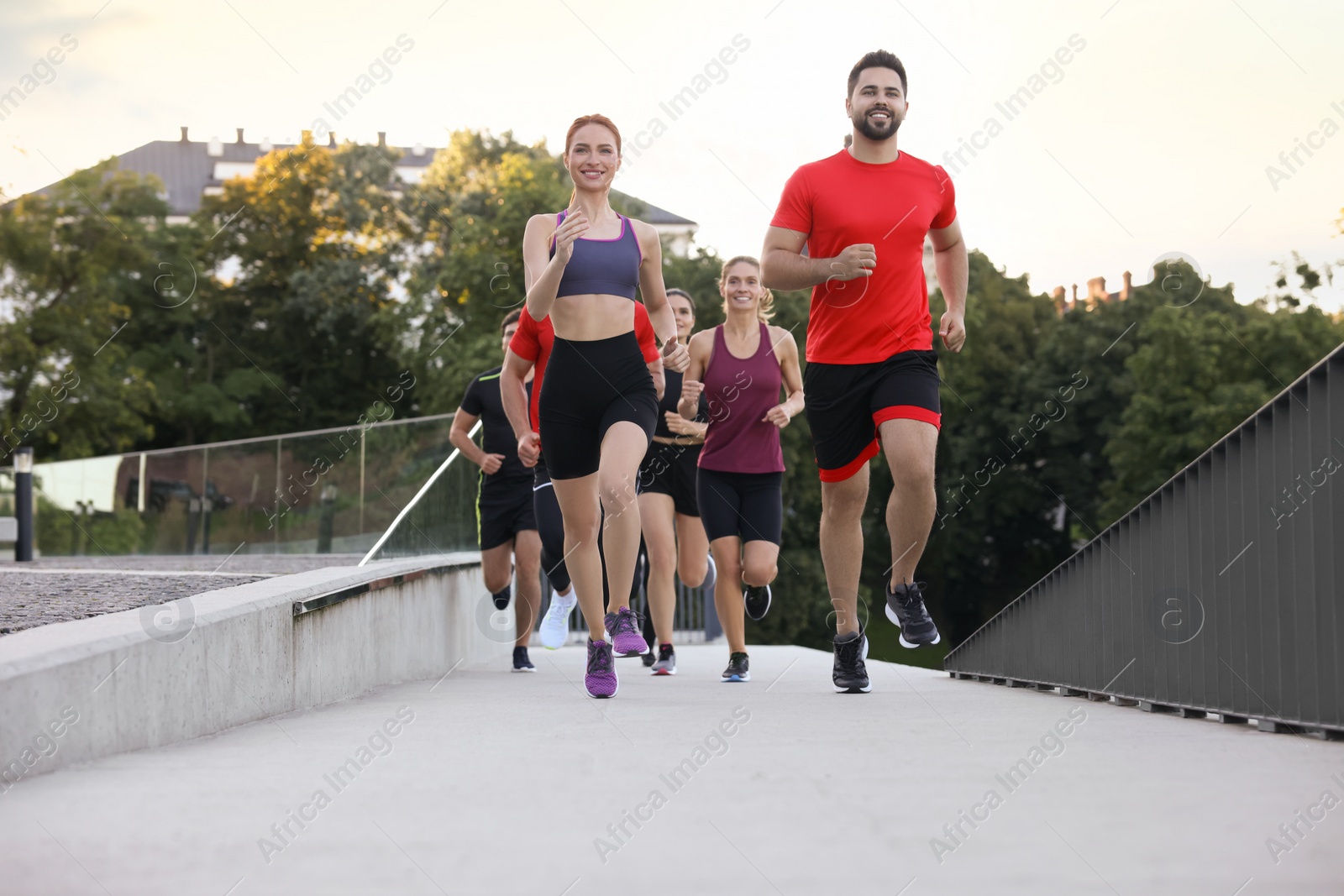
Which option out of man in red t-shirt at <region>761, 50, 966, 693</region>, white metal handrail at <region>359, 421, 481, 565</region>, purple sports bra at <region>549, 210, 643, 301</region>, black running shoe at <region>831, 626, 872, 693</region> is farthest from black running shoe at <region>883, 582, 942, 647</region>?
white metal handrail at <region>359, 421, 481, 565</region>

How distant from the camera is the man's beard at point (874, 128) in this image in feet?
19.4

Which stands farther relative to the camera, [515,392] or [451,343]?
[451,343]

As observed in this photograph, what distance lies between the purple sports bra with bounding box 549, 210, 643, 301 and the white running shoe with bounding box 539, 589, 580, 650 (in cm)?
294

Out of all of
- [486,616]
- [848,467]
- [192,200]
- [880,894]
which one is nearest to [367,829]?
[880,894]

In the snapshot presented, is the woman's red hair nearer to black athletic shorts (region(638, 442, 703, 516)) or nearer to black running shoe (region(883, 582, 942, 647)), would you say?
black running shoe (region(883, 582, 942, 647))

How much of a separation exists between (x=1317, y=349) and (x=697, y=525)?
104 ft

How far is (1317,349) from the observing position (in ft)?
119

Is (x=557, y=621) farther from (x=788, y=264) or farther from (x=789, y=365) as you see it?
(x=788, y=264)

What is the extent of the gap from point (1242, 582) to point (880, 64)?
257 cm

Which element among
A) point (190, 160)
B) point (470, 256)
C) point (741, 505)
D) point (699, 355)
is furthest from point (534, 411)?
point (190, 160)

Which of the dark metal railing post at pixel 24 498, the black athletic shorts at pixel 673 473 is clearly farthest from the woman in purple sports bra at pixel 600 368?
the dark metal railing post at pixel 24 498

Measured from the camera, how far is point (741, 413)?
26.1 ft

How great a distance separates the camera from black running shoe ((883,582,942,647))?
5.70 metres

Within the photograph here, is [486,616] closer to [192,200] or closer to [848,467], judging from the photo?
[848,467]
